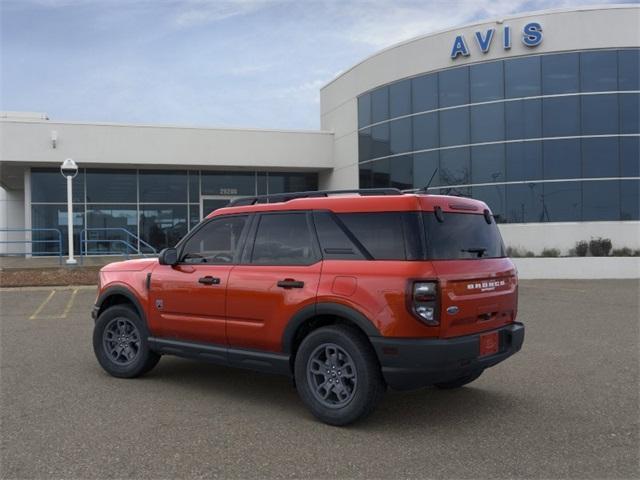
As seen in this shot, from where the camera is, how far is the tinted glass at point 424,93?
73.0 ft

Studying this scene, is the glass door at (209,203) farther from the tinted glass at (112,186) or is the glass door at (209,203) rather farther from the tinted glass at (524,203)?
the tinted glass at (524,203)

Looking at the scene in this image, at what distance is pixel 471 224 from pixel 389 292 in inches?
44.6

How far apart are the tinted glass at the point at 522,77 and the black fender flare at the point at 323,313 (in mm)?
17960

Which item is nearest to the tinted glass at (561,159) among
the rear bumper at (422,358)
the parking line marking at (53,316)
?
the parking line marking at (53,316)

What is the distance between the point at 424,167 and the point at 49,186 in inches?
590

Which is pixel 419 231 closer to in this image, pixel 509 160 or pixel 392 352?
pixel 392 352

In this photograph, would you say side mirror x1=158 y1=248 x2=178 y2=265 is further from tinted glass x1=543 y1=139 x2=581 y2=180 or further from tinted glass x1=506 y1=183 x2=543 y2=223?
tinted glass x1=543 y1=139 x2=581 y2=180

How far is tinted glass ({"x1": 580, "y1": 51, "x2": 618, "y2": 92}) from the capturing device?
20.0 metres

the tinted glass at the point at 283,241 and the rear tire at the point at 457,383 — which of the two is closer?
the tinted glass at the point at 283,241

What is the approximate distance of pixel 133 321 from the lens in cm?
648

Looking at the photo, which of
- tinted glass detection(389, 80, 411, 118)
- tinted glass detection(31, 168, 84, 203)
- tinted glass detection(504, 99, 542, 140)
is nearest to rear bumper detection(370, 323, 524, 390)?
tinted glass detection(504, 99, 542, 140)

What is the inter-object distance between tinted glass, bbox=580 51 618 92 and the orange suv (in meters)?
17.0

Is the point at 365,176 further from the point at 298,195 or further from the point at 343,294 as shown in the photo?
the point at 343,294

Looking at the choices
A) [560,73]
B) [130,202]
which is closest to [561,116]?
[560,73]
